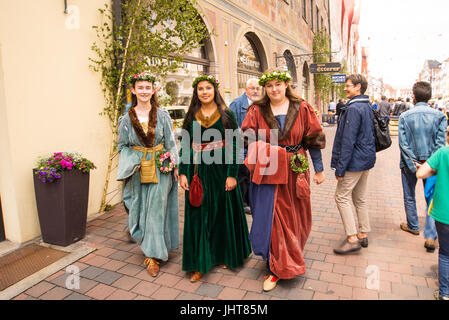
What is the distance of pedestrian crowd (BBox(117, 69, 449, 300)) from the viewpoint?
9.77 feet

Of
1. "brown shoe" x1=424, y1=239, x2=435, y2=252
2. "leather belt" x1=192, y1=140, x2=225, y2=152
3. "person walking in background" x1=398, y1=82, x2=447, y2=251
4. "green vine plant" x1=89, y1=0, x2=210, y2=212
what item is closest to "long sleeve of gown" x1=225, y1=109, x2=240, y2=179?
"leather belt" x1=192, y1=140, x2=225, y2=152

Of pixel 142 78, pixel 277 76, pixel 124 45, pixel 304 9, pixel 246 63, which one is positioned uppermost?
pixel 304 9

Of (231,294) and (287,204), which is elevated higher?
(287,204)

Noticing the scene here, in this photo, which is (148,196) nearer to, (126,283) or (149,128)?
(149,128)

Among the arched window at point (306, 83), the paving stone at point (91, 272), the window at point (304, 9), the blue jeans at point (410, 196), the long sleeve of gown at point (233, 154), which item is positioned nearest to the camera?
the long sleeve of gown at point (233, 154)

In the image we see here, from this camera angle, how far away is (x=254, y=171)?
10.0ft

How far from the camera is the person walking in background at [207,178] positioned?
321 centimetres

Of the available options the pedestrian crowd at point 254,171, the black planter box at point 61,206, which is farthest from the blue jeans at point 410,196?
the black planter box at point 61,206

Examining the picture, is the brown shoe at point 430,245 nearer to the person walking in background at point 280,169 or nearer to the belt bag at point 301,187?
→ the person walking in background at point 280,169

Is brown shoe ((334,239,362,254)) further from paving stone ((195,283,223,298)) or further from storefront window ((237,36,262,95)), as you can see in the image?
storefront window ((237,36,262,95))

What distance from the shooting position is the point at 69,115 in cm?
469

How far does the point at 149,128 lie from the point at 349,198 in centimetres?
230

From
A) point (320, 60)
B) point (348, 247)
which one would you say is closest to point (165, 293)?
point (348, 247)

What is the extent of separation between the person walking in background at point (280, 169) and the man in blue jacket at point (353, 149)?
611mm
